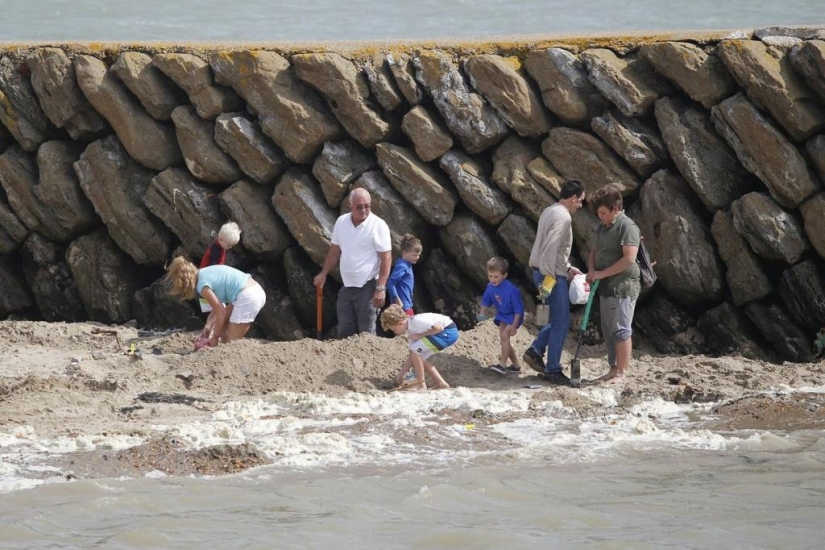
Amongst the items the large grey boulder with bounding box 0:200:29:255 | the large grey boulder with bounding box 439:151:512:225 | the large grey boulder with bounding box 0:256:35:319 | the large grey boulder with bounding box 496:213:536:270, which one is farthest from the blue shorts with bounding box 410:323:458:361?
the large grey boulder with bounding box 0:256:35:319

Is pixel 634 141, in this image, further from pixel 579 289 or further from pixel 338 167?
pixel 338 167

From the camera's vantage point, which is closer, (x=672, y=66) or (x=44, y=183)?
(x=672, y=66)

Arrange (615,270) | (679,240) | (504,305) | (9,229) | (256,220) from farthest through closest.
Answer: (9,229) < (256,220) < (679,240) < (504,305) < (615,270)

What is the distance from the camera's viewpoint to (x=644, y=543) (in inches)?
248

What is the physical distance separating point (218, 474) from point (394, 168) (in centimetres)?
510

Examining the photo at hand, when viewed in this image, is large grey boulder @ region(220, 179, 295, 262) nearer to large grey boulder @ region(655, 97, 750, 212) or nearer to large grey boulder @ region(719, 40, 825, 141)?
large grey boulder @ region(655, 97, 750, 212)

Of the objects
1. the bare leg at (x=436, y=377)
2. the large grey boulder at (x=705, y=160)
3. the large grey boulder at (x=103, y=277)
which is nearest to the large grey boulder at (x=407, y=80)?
the large grey boulder at (x=705, y=160)

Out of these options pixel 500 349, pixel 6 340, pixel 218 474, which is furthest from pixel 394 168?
pixel 218 474

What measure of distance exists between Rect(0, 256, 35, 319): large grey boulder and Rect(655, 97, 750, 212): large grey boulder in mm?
7516

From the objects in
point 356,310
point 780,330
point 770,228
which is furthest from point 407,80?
point 780,330

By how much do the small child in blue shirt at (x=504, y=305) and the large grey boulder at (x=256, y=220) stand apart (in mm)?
3082

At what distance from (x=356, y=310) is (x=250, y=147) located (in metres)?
2.52

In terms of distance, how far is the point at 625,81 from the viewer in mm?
11086

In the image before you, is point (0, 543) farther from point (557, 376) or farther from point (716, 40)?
point (716, 40)
